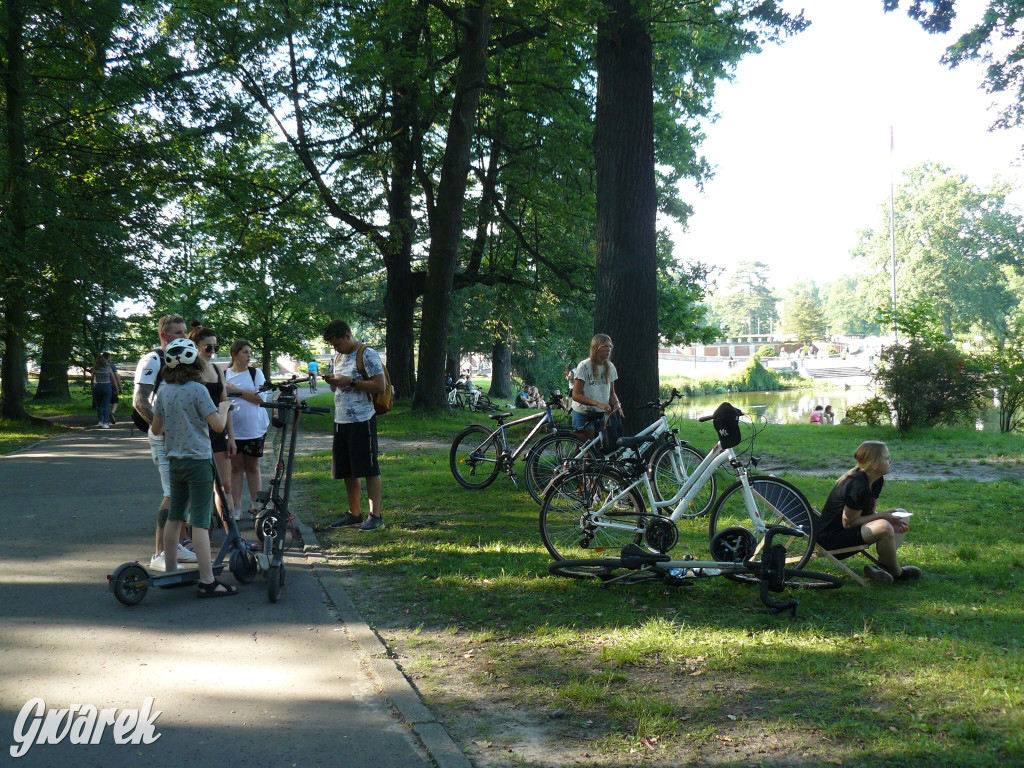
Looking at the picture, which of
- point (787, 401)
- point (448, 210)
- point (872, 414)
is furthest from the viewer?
point (787, 401)

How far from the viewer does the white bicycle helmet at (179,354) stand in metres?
5.93

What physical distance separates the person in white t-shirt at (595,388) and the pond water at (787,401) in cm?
2945

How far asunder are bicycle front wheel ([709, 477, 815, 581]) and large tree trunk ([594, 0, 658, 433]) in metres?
3.94

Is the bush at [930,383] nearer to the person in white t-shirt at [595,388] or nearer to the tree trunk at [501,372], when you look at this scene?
the person in white t-shirt at [595,388]

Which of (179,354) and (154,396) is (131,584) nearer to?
(154,396)

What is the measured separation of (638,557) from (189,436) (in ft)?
10.4

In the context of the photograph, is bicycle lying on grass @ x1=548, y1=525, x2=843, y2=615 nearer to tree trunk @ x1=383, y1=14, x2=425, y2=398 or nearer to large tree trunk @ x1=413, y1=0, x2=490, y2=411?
large tree trunk @ x1=413, y1=0, x2=490, y2=411

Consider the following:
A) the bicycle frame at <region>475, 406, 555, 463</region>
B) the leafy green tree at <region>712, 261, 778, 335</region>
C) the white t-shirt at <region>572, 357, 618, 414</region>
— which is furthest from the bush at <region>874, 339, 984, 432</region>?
the leafy green tree at <region>712, 261, 778, 335</region>

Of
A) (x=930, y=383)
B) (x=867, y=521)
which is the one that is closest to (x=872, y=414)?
(x=930, y=383)

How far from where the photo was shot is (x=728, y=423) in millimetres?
6293

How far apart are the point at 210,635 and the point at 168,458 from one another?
1.35 meters

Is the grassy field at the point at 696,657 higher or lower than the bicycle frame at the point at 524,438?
lower

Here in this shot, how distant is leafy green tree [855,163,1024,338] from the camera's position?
80250mm

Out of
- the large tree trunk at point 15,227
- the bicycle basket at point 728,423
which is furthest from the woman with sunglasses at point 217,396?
the large tree trunk at point 15,227
